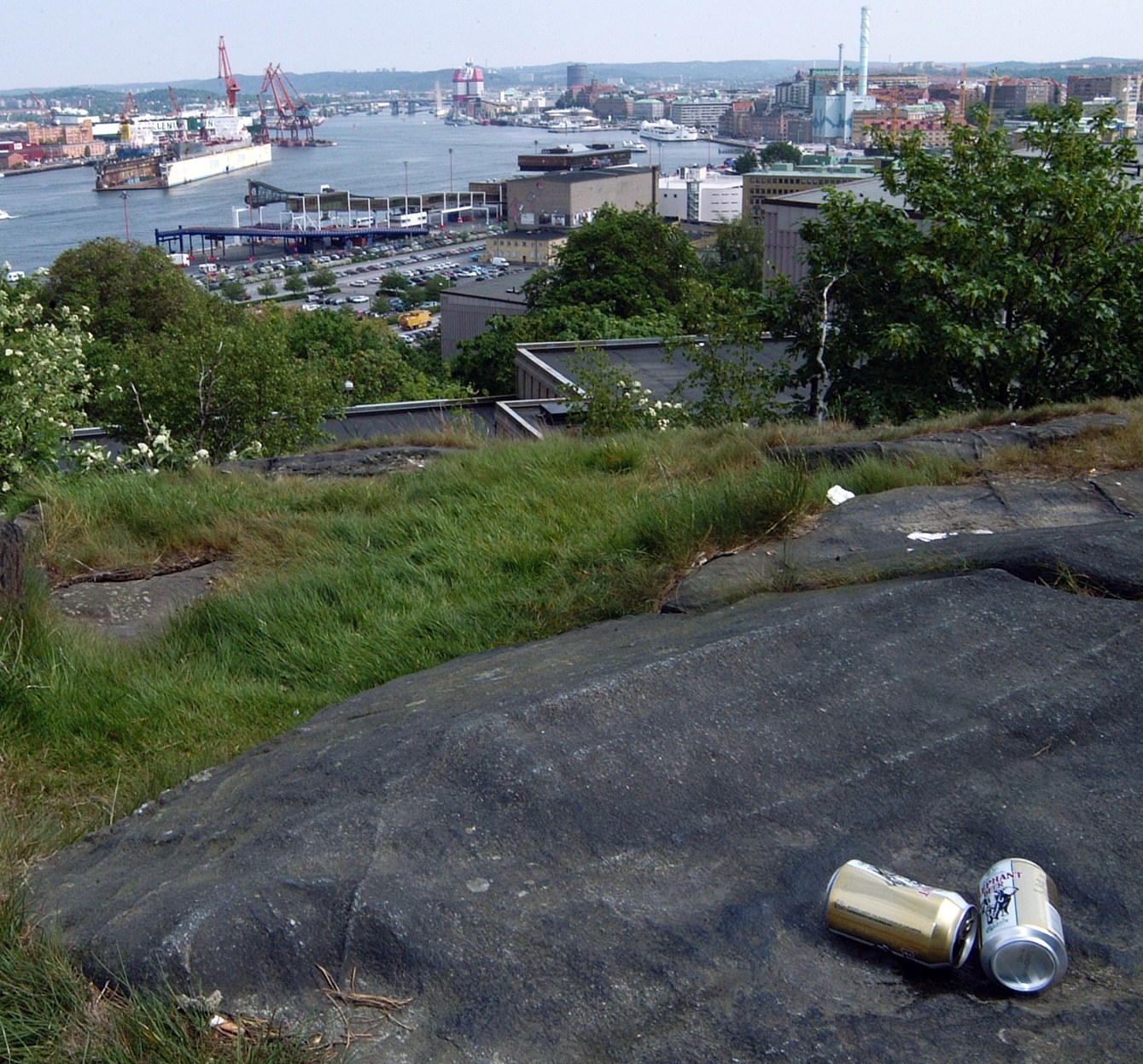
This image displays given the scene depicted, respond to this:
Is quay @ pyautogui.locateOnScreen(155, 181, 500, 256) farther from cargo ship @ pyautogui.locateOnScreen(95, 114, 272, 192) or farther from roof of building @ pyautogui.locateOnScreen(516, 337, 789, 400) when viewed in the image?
roof of building @ pyautogui.locateOnScreen(516, 337, 789, 400)

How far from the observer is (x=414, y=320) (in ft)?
153

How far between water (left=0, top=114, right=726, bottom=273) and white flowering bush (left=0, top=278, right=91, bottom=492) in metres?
41.1

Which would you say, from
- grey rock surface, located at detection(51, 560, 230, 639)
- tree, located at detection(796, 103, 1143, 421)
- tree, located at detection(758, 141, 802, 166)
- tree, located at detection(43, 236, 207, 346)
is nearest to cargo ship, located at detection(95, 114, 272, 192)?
tree, located at detection(758, 141, 802, 166)

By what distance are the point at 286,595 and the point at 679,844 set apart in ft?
7.62

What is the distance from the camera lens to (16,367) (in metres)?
7.96

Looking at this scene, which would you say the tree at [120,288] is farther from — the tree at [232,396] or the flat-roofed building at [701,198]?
the flat-roofed building at [701,198]

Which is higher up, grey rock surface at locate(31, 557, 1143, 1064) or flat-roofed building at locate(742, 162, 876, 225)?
flat-roofed building at locate(742, 162, 876, 225)

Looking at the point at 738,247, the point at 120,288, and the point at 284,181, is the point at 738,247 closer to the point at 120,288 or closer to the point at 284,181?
the point at 120,288

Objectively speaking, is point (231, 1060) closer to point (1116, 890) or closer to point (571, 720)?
point (571, 720)

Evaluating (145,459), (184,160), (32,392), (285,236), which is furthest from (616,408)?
(184,160)

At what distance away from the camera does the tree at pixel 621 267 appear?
27.5 m

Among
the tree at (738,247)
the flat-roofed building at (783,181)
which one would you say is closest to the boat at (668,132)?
→ the flat-roofed building at (783,181)

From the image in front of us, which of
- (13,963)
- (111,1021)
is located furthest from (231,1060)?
(13,963)

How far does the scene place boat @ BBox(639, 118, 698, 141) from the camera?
473ft
